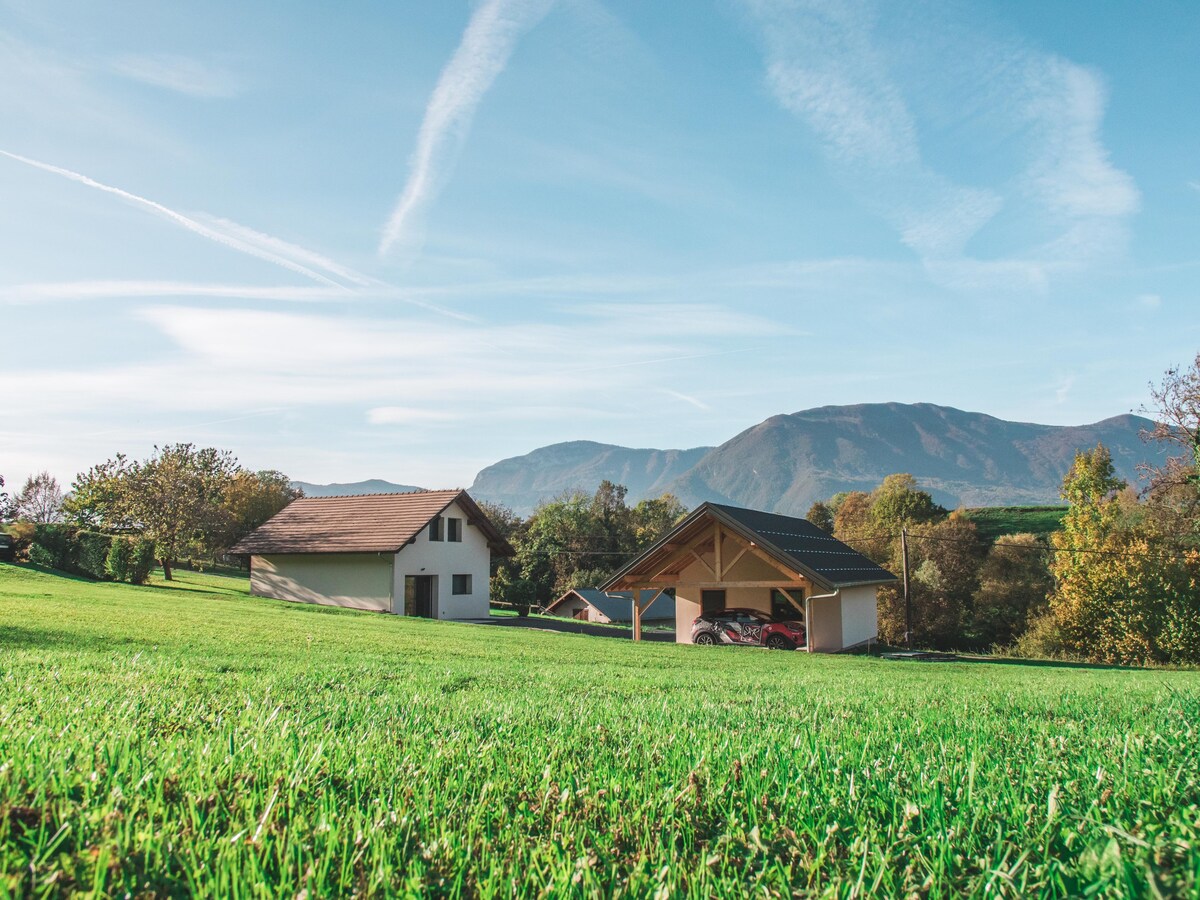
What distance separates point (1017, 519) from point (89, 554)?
2985 inches

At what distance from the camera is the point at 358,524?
4197 cm

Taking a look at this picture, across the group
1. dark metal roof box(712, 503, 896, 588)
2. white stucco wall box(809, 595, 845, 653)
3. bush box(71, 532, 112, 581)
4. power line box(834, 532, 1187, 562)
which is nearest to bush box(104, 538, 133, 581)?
bush box(71, 532, 112, 581)

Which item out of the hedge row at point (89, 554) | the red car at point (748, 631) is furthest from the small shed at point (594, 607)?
the hedge row at point (89, 554)

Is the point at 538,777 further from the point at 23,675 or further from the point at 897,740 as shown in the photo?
the point at 23,675

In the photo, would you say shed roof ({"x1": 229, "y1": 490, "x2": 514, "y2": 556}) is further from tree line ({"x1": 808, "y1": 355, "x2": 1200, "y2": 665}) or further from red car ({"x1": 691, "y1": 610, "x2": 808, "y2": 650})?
tree line ({"x1": 808, "y1": 355, "x2": 1200, "y2": 665})

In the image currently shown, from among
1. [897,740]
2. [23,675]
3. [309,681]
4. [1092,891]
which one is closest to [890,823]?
[1092,891]

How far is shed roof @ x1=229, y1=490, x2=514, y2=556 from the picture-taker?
39.7 metres

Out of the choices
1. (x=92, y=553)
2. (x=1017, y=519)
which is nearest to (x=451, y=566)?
(x=92, y=553)

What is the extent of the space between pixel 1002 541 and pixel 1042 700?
54150 millimetres

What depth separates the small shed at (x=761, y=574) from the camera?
28047mm

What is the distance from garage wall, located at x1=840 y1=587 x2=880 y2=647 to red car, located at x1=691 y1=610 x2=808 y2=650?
193cm

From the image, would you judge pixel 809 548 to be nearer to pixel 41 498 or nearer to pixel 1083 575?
pixel 1083 575

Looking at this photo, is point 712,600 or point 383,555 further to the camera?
point 383,555

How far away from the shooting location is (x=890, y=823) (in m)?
2.12
